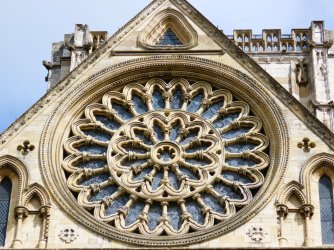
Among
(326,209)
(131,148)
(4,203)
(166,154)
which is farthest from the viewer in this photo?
(131,148)

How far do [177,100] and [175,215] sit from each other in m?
3.22

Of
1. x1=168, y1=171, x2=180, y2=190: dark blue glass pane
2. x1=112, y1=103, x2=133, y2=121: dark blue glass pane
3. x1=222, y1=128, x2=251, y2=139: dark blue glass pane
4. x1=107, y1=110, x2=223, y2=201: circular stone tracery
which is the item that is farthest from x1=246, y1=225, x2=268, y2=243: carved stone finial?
x1=112, y1=103, x2=133, y2=121: dark blue glass pane

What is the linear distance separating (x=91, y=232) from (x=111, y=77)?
13.3 ft

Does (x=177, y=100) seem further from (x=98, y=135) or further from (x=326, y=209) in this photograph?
(x=326, y=209)

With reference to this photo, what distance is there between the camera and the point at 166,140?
2881cm

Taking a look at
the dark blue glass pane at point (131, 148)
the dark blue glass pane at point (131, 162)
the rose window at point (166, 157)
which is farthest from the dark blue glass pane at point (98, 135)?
the dark blue glass pane at point (131, 162)

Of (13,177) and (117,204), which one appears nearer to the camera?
(117,204)

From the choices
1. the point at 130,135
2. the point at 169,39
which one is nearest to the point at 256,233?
the point at 130,135

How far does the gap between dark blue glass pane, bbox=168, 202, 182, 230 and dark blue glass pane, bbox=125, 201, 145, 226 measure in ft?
1.77

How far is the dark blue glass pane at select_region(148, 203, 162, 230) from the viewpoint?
27328 mm

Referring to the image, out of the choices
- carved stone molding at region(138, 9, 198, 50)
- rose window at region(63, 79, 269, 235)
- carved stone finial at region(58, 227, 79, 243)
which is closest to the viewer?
carved stone finial at region(58, 227, 79, 243)

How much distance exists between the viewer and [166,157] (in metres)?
28.6

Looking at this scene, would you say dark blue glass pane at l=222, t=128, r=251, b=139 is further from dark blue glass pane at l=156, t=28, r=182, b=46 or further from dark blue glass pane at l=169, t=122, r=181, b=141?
dark blue glass pane at l=156, t=28, r=182, b=46

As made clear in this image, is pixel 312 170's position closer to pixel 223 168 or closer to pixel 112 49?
pixel 223 168
